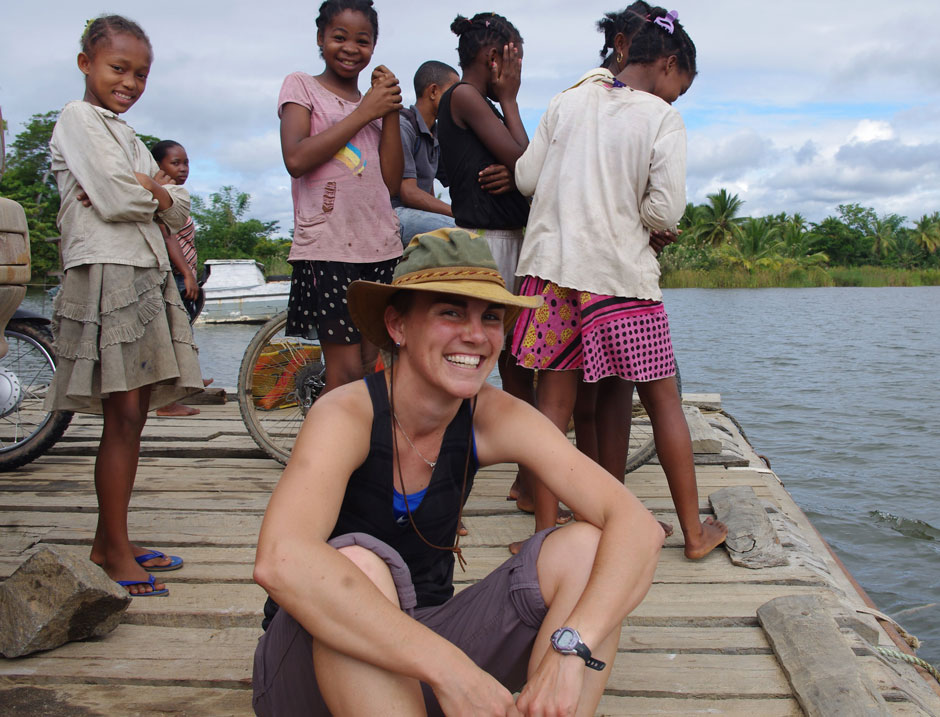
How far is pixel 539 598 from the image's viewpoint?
70.2 inches

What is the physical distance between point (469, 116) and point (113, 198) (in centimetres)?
131

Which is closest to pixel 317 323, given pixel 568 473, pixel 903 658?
pixel 568 473

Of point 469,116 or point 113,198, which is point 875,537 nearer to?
point 469,116

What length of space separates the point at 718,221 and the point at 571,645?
4885 cm

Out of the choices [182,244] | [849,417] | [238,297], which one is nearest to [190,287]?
[182,244]

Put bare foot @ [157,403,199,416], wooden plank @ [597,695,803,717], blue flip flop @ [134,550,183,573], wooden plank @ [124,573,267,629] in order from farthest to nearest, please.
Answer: bare foot @ [157,403,199,416] < blue flip flop @ [134,550,183,573] < wooden plank @ [124,573,267,629] < wooden plank @ [597,695,803,717]

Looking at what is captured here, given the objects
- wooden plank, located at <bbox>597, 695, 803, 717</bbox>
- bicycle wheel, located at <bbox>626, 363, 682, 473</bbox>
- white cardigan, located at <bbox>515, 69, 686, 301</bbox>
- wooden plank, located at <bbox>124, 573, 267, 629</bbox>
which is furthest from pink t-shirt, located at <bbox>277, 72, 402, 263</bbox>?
wooden plank, located at <bbox>597, 695, 803, 717</bbox>

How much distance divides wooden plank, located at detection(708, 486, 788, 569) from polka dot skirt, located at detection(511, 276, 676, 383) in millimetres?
611

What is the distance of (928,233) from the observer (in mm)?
58969

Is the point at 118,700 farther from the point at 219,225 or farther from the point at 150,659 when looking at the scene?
the point at 219,225

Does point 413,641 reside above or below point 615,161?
below

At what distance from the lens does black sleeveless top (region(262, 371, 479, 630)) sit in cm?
185

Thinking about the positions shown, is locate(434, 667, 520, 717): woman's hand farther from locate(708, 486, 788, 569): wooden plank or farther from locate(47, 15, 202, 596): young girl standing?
locate(708, 486, 788, 569): wooden plank

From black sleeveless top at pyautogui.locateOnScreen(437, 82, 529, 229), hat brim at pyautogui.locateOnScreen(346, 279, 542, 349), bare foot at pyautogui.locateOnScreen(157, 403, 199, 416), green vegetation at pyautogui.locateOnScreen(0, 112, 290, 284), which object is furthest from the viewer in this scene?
green vegetation at pyautogui.locateOnScreen(0, 112, 290, 284)
